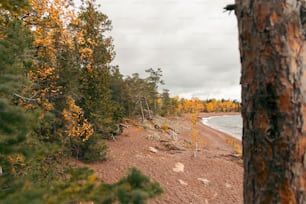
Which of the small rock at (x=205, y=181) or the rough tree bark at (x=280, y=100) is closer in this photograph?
the rough tree bark at (x=280, y=100)

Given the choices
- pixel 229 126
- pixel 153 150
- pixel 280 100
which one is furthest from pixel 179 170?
pixel 229 126

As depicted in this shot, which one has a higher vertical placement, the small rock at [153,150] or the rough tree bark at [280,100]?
the rough tree bark at [280,100]

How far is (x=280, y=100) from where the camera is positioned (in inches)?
66.5

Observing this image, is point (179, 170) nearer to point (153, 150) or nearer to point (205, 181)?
point (205, 181)

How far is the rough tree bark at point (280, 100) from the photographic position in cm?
168

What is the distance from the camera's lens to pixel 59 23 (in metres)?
6.36

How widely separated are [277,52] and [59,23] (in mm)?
5800

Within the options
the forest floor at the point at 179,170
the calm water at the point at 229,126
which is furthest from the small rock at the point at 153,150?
the calm water at the point at 229,126

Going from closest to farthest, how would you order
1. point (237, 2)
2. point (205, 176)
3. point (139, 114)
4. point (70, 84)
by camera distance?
point (237, 2) < point (70, 84) < point (205, 176) < point (139, 114)

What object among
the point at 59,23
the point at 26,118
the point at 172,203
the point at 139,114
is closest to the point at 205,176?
the point at 172,203

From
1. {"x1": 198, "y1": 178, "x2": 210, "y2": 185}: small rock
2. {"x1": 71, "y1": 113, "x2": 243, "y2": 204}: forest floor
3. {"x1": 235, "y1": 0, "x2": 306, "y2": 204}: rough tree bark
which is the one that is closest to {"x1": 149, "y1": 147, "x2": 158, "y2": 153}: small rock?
{"x1": 71, "y1": 113, "x2": 243, "y2": 204}: forest floor

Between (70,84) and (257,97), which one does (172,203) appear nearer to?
(70,84)

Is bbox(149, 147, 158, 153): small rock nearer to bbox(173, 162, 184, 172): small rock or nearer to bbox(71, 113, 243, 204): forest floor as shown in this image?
bbox(71, 113, 243, 204): forest floor

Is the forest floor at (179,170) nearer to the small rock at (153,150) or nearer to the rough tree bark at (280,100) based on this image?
the small rock at (153,150)
